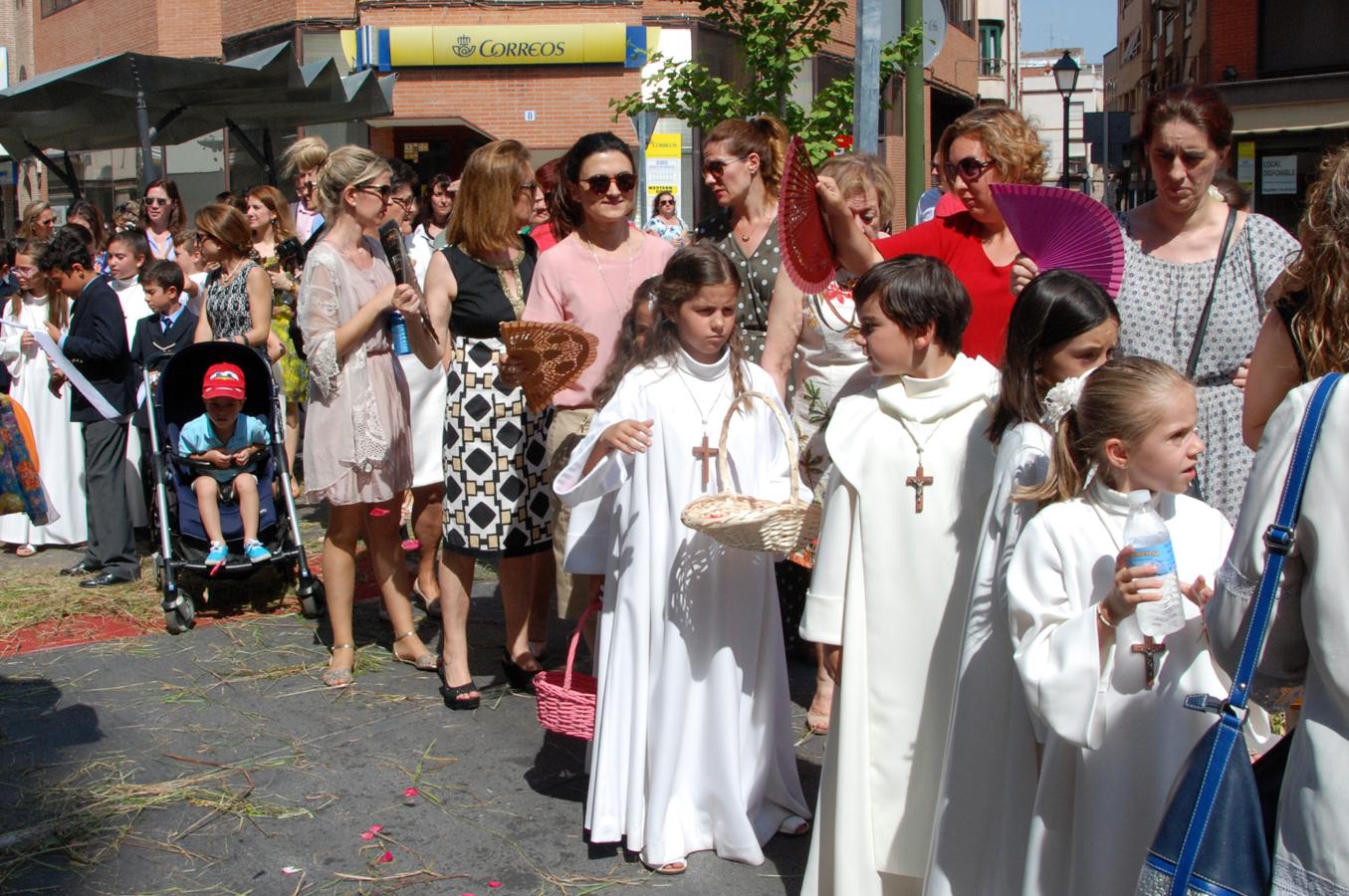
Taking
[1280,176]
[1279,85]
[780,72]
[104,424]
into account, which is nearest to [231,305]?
[104,424]

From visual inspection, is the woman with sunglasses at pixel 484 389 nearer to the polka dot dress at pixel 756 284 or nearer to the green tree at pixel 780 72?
the polka dot dress at pixel 756 284

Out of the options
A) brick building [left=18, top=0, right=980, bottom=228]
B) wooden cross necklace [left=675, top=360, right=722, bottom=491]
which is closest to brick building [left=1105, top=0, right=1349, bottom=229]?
brick building [left=18, top=0, right=980, bottom=228]

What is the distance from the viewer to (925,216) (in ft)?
29.2

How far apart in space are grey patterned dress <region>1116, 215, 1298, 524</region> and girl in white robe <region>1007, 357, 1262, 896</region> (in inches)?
47.8

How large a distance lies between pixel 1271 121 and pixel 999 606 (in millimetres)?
25796

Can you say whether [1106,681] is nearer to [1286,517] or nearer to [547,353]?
[1286,517]

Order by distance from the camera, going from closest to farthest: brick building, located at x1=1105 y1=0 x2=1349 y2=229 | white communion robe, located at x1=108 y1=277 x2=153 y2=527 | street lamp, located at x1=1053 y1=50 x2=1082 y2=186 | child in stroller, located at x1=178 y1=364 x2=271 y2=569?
child in stroller, located at x1=178 y1=364 x2=271 y2=569, white communion robe, located at x1=108 y1=277 x2=153 y2=527, brick building, located at x1=1105 y1=0 x2=1349 y2=229, street lamp, located at x1=1053 y1=50 x2=1082 y2=186

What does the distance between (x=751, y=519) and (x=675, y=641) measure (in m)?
0.72

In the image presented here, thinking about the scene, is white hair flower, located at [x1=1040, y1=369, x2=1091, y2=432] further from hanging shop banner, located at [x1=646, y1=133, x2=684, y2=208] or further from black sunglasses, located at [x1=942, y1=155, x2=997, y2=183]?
hanging shop banner, located at [x1=646, y1=133, x2=684, y2=208]

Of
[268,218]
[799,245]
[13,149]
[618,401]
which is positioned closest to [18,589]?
[268,218]

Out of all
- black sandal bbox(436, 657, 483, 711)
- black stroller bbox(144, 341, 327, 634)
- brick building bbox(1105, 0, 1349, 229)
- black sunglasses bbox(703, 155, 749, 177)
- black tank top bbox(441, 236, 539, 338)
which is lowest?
black sandal bbox(436, 657, 483, 711)

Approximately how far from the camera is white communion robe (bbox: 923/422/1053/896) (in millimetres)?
3115

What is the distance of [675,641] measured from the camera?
4.21m

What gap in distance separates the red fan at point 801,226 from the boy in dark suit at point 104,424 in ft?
17.2
